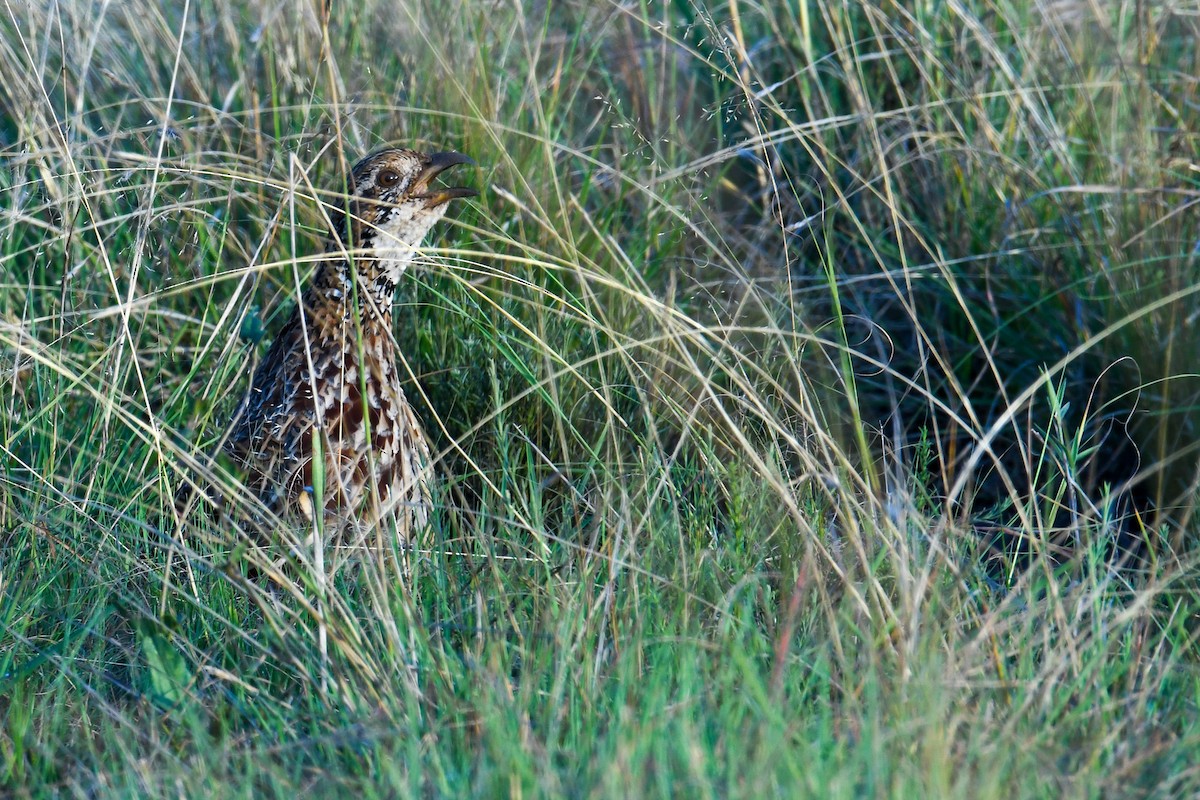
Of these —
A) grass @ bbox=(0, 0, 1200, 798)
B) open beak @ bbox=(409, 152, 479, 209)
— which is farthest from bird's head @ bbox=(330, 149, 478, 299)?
grass @ bbox=(0, 0, 1200, 798)

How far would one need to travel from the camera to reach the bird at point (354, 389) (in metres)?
3.07

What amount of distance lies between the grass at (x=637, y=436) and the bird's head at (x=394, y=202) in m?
0.10

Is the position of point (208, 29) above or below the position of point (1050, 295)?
above

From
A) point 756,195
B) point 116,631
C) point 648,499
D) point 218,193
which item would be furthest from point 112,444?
point 756,195

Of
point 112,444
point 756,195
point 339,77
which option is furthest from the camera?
point 756,195

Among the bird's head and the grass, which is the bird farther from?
the grass

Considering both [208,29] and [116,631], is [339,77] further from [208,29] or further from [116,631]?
[116,631]

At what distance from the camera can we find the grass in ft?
6.86

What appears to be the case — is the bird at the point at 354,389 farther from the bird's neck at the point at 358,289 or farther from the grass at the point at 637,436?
the grass at the point at 637,436

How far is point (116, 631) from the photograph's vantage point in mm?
2727

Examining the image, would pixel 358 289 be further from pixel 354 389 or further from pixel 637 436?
pixel 637 436

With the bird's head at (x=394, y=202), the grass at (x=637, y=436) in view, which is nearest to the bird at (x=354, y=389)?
the bird's head at (x=394, y=202)

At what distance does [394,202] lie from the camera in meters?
3.29

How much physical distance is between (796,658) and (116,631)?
134 cm
